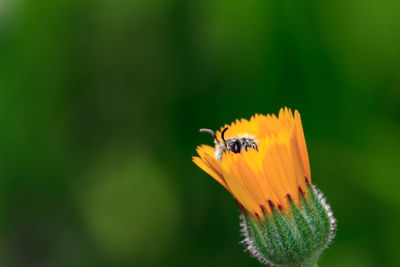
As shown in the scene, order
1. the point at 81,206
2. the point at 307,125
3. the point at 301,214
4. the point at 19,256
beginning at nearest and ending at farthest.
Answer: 1. the point at 301,214
2. the point at 307,125
3. the point at 81,206
4. the point at 19,256

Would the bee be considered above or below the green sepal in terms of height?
above

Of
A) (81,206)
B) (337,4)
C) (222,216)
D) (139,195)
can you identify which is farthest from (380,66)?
(81,206)

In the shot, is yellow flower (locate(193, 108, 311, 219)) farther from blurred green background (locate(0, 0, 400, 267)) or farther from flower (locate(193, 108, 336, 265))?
blurred green background (locate(0, 0, 400, 267))

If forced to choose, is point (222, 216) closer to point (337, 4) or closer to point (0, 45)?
point (337, 4)

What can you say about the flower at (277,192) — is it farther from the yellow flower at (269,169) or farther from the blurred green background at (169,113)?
the blurred green background at (169,113)

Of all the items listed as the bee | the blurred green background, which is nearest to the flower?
the bee

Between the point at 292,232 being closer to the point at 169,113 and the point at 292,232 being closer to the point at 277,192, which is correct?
the point at 277,192

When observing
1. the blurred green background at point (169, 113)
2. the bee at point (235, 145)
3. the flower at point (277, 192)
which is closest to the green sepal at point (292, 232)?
the flower at point (277, 192)
